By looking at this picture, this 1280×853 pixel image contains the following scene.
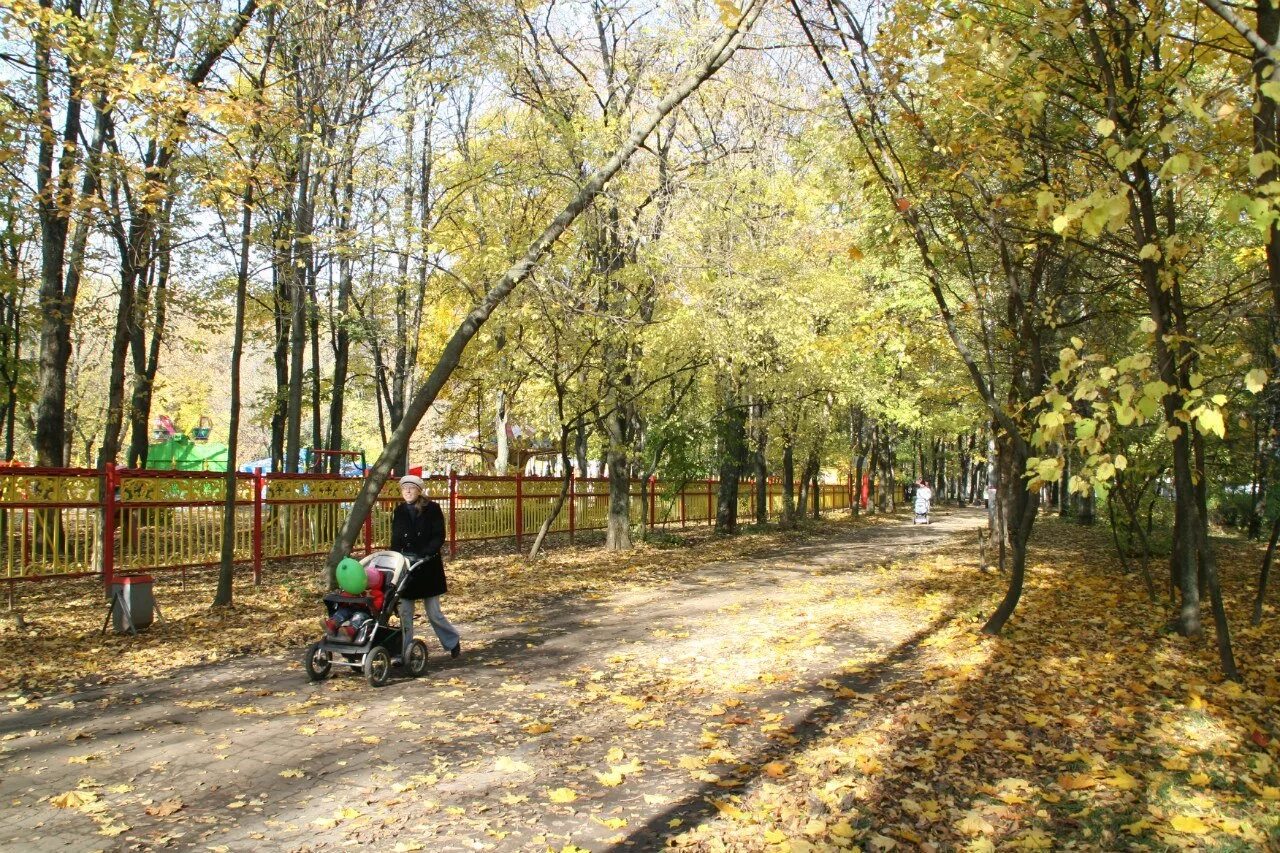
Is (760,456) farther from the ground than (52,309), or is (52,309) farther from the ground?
(52,309)

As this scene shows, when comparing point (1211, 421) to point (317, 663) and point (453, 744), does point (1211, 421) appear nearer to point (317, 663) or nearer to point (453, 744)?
point (453, 744)

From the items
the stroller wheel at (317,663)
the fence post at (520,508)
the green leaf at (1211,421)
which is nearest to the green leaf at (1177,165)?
the green leaf at (1211,421)

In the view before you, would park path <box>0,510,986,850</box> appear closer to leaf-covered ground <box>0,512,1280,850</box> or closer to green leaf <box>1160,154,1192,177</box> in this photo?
leaf-covered ground <box>0,512,1280,850</box>

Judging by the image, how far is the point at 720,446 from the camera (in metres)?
21.9

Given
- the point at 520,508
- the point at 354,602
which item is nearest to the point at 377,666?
the point at 354,602

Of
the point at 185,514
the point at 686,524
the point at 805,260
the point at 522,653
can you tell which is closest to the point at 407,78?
the point at 185,514

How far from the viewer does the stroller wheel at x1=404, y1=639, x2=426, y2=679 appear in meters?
7.12

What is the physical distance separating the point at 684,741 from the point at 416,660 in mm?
2708

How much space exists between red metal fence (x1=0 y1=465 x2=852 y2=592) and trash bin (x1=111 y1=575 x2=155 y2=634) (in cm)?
99

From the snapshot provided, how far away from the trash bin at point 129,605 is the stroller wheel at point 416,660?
3.62 metres

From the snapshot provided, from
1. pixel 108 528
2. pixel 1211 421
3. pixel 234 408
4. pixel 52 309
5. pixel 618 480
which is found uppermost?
pixel 52 309

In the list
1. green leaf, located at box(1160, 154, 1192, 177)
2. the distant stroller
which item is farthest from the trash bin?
the distant stroller

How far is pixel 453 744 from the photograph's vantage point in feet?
17.6

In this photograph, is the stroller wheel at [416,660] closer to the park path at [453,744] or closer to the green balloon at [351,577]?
the park path at [453,744]
